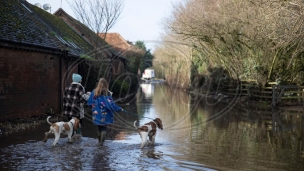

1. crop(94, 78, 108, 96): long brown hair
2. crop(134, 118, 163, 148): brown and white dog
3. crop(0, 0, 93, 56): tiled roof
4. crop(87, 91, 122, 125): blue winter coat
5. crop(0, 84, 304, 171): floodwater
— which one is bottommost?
crop(0, 84, 304, 171): floodwater

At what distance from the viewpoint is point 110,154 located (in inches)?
362

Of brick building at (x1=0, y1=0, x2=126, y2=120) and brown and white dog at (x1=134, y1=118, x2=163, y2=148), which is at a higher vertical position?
brick building at (x1=0, y1=0, x2=126, y2=120)

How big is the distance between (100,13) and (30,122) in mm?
13214

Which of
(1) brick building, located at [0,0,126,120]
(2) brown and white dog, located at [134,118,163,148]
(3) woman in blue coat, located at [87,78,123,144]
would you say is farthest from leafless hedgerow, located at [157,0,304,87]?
(3) woman in blue coat, located at [87,78,123,144]

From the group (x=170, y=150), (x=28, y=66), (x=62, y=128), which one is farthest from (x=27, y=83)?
(x=170, y=150)

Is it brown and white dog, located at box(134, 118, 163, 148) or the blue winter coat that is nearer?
brown and white dog, located at box(134, 118, 163, 148)

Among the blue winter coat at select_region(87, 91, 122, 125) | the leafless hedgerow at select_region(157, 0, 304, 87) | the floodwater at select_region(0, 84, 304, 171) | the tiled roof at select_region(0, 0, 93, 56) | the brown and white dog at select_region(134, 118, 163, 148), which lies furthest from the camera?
the leafless hedgerow at select_region(157, 0, 304, 87)

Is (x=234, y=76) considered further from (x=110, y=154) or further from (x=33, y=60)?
(x=110, y=154)

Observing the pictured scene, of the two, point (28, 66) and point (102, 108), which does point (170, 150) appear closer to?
point (102, 108)

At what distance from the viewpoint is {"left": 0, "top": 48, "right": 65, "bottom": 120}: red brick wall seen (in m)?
13.8

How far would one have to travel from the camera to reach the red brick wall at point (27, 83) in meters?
13.8

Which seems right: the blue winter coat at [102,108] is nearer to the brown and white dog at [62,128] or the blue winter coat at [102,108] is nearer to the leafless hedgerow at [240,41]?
the brown and white dog at [62,128]

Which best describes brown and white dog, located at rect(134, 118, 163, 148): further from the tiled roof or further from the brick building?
the tiled roof

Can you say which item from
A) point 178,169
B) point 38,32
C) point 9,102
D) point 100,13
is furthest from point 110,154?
point 100,13
